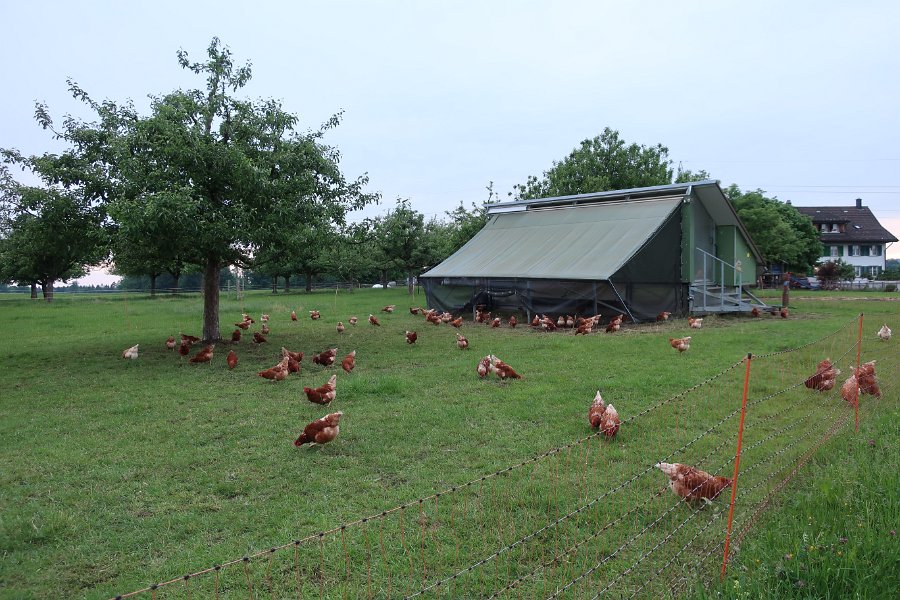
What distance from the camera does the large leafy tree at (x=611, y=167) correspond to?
30.1 metres

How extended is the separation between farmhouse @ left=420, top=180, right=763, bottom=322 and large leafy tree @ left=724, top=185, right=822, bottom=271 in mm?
8808

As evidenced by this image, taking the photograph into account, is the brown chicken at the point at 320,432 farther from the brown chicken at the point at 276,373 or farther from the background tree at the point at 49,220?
the background tree at the point at 49,220

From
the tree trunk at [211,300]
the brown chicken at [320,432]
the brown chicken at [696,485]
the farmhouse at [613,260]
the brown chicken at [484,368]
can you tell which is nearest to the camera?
the brown chicken at [696,485]

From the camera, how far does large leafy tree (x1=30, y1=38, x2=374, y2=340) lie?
1012 cm

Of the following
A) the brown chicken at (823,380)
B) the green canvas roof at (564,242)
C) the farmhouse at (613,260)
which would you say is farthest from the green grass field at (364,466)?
the green canvas roof at (564,242)

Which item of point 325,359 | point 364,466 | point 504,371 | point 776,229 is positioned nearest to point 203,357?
point 325,359

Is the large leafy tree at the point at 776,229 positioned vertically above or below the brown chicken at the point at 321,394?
above

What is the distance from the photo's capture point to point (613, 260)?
51.9 feet

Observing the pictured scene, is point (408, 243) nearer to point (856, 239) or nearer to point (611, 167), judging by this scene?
point (611, 167)

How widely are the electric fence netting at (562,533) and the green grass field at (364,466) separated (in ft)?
0.09

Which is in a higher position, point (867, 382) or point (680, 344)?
point (680, 344)

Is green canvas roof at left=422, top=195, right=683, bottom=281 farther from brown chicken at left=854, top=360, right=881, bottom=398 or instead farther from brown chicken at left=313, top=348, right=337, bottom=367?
brown chicken at left=854, top=360, right=881, bottom=398

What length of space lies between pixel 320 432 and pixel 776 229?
3451 centimetres

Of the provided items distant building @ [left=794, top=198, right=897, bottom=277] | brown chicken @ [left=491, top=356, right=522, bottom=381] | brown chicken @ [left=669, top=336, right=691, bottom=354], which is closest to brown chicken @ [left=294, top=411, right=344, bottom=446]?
brown chicken @ [left=491, top=356, right=522, bottom=381]
